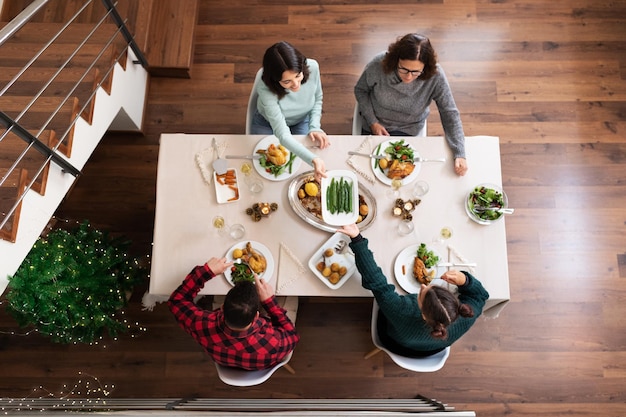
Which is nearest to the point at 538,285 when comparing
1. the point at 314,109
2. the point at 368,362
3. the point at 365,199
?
the point at 368,362

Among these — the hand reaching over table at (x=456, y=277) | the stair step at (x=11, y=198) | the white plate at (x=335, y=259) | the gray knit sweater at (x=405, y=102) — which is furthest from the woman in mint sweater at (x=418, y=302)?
the stair step at (x=11, y=198)

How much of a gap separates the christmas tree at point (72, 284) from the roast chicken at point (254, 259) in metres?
0.85

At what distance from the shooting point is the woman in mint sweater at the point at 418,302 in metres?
1.93

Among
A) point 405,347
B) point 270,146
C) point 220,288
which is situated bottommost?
point 405,347

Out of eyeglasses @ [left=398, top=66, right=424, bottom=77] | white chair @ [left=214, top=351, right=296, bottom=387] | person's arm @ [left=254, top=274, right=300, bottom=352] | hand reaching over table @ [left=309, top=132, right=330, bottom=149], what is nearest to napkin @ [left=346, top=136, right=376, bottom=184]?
hand reaching over table @ [left=309, top=132, right=330, bottom=149]

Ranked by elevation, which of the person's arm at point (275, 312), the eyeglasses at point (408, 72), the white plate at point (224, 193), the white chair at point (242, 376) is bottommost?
the white chair at point (242, 376)

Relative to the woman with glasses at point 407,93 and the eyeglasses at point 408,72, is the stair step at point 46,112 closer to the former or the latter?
the woman with glasses at point 407,93

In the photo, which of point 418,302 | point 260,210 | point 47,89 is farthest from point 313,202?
point 47,89

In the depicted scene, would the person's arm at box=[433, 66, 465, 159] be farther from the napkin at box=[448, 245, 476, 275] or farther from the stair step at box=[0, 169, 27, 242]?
the stair step at box=[0, 169, 27, 242]

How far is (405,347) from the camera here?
2.20 metres

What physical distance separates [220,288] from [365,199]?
2.67ft

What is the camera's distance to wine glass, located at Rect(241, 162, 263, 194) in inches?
89.5

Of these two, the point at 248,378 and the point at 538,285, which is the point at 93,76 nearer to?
the point at 248,378

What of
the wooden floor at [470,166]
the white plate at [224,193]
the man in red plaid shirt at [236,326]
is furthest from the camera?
the wooden floor at [470,166]
